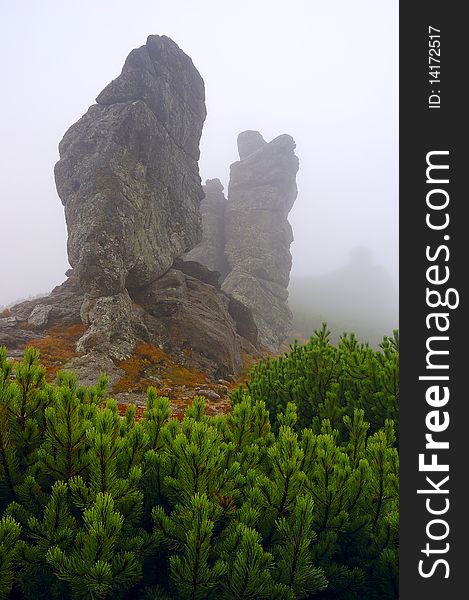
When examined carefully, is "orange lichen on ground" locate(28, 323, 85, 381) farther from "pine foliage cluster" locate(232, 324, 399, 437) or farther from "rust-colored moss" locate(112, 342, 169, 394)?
"pine foliage cluster" locate(232, 324, 399, 437)

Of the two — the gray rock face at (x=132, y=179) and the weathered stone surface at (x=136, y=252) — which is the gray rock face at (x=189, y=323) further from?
the gray rock face at (x=132, y=179)

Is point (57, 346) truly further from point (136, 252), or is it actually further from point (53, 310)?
point (136, 252)

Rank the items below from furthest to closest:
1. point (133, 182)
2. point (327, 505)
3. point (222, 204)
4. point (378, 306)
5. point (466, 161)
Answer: point (378, 306), point (222, 204), point (133, 182), point (327, 505), point (466, 161)

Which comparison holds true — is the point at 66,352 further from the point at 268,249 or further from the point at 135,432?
the point at 268,249

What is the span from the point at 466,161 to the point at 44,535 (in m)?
4.37

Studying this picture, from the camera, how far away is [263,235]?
53.9 m

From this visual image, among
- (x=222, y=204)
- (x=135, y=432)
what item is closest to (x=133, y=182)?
(x=135, y=432)

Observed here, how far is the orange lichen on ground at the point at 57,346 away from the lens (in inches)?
662

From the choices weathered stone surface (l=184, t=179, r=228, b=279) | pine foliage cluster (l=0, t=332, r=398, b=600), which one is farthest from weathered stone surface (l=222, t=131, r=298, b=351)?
pine foliage cluster (l=0, t=332, r=398, b=600)

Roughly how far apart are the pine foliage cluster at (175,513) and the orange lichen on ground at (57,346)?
519 inches

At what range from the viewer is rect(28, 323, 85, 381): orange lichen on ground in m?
16.8

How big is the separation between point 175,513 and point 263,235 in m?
52.3

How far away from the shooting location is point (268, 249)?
52.5m

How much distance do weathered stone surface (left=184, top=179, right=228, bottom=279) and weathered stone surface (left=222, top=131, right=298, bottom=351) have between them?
1164 millimetres
